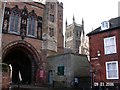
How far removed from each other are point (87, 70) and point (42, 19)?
12.3 metres

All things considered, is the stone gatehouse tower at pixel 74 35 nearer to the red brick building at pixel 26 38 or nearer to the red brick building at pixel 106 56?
the red brick building at pixel 26 38

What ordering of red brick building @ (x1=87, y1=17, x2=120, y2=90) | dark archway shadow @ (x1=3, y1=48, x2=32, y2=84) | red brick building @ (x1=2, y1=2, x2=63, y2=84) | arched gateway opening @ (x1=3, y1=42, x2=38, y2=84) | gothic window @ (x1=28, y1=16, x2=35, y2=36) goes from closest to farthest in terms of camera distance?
red brick building @ (x1=87, y1=17, x2=120, y2=90) < red brick building @ (x1=2, y1=2, x2=63, y2=84) < arched gateway opening @ (x1=3, y1=42, x2=38, y2=84) < gothic window @ (x1=28, y1=16, x2=35, y2=36) < dark archway shadow @ (x1=3, y1=48, x2=32, y2=84)

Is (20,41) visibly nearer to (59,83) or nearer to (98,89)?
(59,83)

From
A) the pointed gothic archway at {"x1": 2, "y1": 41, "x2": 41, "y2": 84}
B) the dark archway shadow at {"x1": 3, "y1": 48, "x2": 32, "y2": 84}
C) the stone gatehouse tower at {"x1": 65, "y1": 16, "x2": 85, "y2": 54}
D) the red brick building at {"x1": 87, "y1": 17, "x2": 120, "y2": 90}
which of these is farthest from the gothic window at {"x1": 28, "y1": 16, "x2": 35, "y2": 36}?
the stone gatehouse tower at {"x1": 65, "y1": 16, "x2": 85, "y2": 54}

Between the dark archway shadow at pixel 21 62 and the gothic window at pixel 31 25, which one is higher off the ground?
the gothic window at pixel 31 25

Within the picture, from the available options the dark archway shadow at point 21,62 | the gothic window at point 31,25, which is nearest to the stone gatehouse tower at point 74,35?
the dark archway shadow at point 21,62

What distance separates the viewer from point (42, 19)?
35.7m

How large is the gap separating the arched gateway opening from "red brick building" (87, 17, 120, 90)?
1247 centimetres

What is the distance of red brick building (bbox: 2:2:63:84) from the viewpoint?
3106cm

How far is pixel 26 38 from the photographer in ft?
106

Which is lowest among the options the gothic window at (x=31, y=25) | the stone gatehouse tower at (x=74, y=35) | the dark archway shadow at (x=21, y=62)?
the dark archway shadow at (x=21, y=62)

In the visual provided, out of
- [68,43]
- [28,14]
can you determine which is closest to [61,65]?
[28,14]

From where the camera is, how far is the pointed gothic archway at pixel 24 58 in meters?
31.6

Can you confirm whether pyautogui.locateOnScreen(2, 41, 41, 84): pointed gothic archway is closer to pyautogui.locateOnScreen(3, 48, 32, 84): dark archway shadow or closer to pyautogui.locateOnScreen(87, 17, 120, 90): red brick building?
pyautogui.locateOnScreen(3, 48, 32, 84): dark archway shadow
